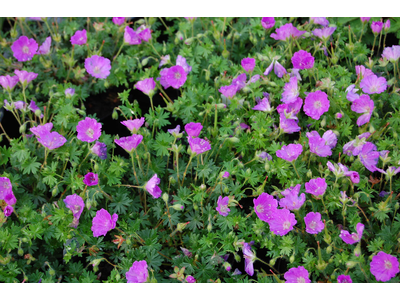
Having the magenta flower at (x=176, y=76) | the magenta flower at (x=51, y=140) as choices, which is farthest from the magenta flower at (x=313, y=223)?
the magenta flower at (x=51, y=140)

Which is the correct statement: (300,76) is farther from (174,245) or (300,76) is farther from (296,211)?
(174,245)

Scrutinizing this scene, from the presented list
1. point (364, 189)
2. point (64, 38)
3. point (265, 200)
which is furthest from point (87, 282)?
point (64, 38)

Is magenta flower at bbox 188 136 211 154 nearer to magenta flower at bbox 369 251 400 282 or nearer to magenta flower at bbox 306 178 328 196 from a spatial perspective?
magenta flower at bbox 306 178 328 196

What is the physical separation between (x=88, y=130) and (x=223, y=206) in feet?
3.13

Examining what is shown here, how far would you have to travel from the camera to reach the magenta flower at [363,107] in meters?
2.45

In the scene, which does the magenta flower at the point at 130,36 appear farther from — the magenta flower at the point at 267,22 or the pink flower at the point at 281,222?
the pink flower at the point at 281,222

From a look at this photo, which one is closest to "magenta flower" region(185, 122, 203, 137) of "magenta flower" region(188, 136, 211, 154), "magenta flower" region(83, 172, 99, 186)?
"magenta flower" region(188, 136, 211, 154)

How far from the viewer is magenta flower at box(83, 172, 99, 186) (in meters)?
2.24

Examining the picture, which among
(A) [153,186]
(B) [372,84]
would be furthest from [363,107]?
(A) [153,186]

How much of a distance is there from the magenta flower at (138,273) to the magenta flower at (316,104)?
1378 millimetres

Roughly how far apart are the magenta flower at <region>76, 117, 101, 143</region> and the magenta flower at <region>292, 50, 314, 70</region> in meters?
1.42

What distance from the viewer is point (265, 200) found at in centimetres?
224

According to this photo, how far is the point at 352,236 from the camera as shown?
2.02m

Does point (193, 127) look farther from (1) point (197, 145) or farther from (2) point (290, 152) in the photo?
(2) point (290, 152)
